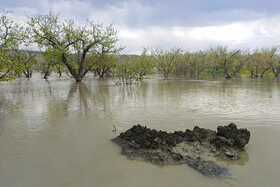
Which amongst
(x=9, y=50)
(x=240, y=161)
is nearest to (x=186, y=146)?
(x=240, y=161)

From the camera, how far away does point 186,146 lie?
4.77m

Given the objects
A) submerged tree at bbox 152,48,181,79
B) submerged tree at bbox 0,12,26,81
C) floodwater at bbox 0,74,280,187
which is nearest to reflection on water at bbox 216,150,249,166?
floodwater at bbox 0,74,280,187

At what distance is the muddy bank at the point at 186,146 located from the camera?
4.14m

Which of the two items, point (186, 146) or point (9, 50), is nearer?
point (186, 146)

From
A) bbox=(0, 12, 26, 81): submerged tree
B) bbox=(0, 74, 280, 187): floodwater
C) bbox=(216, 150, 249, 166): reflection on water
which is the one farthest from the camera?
bbox=(0, 12, 26, 81): submerged tree

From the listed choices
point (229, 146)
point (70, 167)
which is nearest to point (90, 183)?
point (70, 167)

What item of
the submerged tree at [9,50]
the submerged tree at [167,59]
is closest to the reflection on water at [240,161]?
the submerged tree at [9,50]

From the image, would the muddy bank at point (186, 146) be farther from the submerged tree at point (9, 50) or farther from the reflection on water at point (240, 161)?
the submerged tree at point (9, 50)

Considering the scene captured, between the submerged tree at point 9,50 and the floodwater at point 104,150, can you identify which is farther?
the submerged tree at point 9,50

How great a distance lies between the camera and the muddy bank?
4145mm

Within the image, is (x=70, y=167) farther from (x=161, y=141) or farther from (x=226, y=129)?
(x=226, y=129)

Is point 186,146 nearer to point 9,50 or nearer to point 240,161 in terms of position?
point 240,161

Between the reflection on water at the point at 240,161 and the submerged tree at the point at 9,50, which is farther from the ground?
the submerged tree at the point at 9,50

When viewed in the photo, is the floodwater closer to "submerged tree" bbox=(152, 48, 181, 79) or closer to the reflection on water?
the reflection on water
